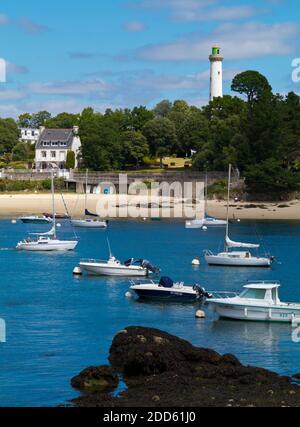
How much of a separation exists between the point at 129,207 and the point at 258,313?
80.2 meters

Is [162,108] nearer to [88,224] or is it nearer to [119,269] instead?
[88,224]

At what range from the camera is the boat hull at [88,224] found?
104188mm

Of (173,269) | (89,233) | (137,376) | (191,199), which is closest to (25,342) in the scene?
(137,376)

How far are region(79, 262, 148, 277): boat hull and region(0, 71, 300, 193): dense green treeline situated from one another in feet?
204

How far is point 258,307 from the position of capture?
44688mm

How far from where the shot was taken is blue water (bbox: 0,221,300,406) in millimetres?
34781

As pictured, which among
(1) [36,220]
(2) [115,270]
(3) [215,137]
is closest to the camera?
(2) [115,270]

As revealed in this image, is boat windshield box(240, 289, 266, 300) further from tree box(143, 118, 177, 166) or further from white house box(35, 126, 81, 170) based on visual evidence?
white house box(35, 126, 81, 170)

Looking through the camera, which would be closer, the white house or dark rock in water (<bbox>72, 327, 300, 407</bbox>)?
dark rock in water (<bbox>72, 327, 300, 407</bbox>)

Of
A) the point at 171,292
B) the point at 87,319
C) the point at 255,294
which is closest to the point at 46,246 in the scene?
the point at 171,292

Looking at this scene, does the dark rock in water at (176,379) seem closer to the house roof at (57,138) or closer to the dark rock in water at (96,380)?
the dark rock in water at (96,380)

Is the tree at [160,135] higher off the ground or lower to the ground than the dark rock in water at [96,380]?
higher

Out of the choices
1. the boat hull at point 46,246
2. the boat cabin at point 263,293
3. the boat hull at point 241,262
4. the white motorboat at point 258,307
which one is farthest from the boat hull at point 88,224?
the boat cabin at point 263,293

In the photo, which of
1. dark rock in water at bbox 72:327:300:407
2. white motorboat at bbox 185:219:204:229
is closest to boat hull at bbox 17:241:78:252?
white motorboat at bbox 185:219:204:229
